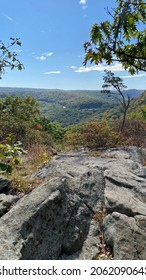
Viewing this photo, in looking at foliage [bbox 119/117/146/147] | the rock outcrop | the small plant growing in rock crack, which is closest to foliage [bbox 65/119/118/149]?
foliage [bbox 119/117/146/147]

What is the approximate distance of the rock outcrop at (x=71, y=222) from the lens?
5.62 meters

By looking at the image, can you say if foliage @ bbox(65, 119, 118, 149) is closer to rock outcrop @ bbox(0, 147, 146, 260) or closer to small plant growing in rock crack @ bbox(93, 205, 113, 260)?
rock outcrop @ bbox(0, 147, 146, 260)

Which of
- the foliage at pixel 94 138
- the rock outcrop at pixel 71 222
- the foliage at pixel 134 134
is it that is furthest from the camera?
the foliage at pixel 134 134

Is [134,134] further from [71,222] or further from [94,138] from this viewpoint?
[71,222]

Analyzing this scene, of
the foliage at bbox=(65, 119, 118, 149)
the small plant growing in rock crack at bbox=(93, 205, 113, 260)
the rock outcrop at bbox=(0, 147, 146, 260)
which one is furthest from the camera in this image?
the foliage at bbox=(65, 119, 118, 149)

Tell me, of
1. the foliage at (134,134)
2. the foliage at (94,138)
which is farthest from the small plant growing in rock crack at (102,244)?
the foliage at (134,134)

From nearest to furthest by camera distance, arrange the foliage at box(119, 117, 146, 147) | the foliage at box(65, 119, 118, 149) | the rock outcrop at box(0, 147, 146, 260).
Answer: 1. the rock outcrop at box(0, 147, 146, 260)
2. the foliage at box(65, 119, 118, 149)
3. the foliage at box(119, 117, 146, 147)

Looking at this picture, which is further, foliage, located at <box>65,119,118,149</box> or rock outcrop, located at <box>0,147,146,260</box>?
foliage, located at <box>65,119,118,149</box>

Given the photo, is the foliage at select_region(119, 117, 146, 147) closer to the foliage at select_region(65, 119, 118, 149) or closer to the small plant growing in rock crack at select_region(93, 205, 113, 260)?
the foliage at select_region(65, 119, 118, 149)

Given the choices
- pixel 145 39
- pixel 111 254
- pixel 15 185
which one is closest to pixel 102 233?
pixel 111 254

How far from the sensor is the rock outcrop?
18.4 feet

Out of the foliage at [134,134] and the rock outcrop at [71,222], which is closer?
the rock outcrop at [71,222]

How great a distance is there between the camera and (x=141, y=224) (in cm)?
690

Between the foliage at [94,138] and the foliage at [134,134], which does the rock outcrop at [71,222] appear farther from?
the foliage at [134,134]
